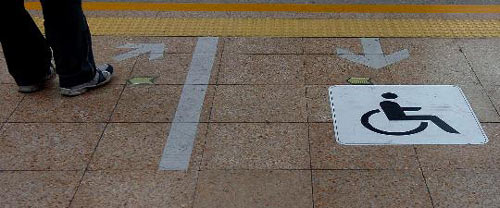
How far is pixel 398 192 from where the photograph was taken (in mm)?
2646

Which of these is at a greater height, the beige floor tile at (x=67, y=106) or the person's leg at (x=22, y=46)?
the person's leg at (x=22, y=46)

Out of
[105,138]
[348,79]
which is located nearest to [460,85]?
[348,79]

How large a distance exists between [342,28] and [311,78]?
1068mm

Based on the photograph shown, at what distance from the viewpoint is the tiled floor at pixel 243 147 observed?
104 inches

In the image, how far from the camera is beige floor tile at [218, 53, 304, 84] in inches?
149

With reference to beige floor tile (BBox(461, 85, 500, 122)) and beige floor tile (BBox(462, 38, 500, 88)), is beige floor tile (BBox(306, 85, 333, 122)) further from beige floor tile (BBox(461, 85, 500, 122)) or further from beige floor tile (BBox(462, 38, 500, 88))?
beige floor tile (BBox(462, 38, 500, 88))

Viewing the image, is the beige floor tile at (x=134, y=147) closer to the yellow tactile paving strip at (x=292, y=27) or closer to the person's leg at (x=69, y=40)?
the person's leg at (x=69, y=40)

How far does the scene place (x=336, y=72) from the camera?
12.7ft

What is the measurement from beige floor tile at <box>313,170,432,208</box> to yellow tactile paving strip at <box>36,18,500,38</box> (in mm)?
1996

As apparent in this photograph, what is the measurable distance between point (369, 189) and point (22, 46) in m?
2.28

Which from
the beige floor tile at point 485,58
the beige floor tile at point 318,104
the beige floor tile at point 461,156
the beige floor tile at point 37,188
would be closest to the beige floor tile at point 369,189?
the beige floor tile at point 461,156

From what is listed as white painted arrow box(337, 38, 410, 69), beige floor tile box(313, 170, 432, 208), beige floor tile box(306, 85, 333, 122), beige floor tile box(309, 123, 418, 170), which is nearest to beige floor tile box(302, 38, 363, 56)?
white painted arrow box(337, 38, 410, 69)

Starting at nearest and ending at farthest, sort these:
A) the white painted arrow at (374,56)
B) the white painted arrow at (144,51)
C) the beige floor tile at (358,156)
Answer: the beige floor tile at (358,156)
the white painted arrow at (374,56)
the white painted arrow at (144,51)

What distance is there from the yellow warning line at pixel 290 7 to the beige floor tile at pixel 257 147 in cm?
218
